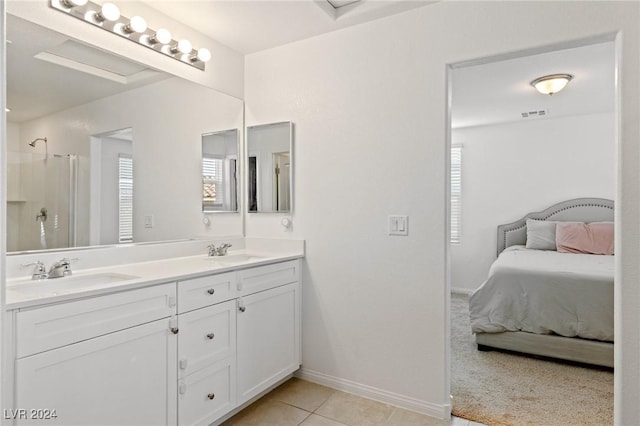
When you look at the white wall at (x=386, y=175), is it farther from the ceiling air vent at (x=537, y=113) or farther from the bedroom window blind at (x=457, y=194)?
the bedroom window blind at (x=457, y=194)

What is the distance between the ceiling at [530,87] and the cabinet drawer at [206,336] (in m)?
2.25

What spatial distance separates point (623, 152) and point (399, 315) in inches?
55.1

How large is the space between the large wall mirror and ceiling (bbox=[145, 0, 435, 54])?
394 millimetres

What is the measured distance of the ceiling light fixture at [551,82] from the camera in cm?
329

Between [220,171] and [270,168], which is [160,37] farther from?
[270,168]

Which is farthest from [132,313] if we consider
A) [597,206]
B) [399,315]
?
[597,206]

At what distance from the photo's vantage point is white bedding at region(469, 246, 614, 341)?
279 cm

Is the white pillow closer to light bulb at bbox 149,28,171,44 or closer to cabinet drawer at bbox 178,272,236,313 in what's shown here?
cabinet drawer at bbox 178,272,236,313

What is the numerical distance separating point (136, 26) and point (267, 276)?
159 centimetres

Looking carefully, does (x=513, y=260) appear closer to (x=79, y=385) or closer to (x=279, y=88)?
(x=279, y=88)

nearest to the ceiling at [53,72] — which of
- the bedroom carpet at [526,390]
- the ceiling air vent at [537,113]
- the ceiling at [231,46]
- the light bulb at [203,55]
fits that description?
the ceiling at [231,46]

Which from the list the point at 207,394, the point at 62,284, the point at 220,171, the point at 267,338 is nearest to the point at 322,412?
the point at 267,338

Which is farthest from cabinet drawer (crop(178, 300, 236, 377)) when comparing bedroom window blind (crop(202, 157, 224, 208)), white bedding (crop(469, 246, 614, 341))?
white bedding (crop(469, 246, 614, 341))

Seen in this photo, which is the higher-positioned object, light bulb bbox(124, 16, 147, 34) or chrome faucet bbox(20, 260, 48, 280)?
light bulb bbox(124, 16, 147, 34)
